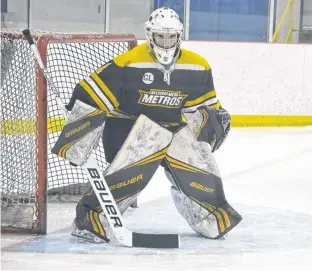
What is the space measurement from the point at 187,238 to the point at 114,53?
3.48 feet

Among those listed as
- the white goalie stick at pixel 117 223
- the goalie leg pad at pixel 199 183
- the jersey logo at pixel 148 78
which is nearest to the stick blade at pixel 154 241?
the white goalie stick at pixel 117 223

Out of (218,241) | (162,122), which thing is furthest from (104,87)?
(218,241)

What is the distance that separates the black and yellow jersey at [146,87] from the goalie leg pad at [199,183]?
0.32 ft

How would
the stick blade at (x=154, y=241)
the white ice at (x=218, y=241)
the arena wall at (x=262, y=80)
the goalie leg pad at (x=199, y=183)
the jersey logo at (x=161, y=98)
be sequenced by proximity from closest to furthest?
the white ice at (x=218, y=241) < the stick blade at (x=154, y=241) < the jersey logo at (x=161, y=98) < the goalie leg pad at (x=199, y=183) < the arena wall at (x=262, y=80)

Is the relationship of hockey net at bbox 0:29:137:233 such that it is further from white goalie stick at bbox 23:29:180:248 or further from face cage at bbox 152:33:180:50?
face cage at bbox 152:33:180:50

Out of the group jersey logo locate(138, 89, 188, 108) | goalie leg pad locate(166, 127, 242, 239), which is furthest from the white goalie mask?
goalie leg pad locate(166, 127, 242, 239)

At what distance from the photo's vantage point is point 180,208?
387 centimetres

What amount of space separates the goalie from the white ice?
0.39 feet

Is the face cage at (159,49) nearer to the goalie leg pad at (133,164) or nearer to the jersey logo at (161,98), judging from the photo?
the jersey logo at (161,98)

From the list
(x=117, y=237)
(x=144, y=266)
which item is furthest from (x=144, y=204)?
(x=144, y=266)

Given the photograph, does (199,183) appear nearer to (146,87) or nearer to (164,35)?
(146,87)

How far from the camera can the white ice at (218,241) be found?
326 cm

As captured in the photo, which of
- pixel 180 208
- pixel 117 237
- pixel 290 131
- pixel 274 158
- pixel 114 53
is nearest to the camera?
pixel 117 237

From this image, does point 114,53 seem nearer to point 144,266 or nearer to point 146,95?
point 146,95
